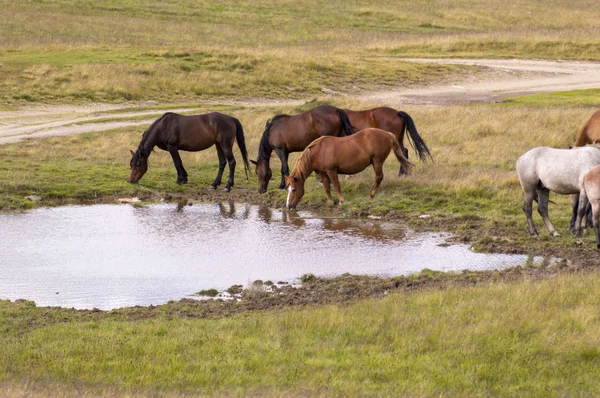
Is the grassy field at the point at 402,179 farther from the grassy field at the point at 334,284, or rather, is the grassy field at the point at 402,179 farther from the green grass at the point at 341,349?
the green grass at the point at 341,349

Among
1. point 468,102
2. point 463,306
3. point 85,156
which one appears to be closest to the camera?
point 463,306

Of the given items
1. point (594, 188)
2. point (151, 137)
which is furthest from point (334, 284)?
point (151, 137)

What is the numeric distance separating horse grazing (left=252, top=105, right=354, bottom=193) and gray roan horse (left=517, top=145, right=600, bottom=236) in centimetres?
511

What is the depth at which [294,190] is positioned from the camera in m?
17.3

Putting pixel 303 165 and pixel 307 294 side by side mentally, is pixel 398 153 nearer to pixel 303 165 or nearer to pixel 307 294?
pixel 303 165

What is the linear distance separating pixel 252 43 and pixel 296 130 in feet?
115

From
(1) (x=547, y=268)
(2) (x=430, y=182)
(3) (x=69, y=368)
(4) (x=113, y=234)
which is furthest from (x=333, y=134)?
(3) (x=69, y=368)

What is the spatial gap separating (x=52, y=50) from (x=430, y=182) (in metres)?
27.5

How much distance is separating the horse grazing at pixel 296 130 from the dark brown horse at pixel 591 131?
174 inches

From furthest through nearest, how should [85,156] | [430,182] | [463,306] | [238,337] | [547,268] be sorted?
[85,156]
[430,182]
[547,268]
[463,306]
[238,337]

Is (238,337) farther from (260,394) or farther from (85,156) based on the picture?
(85,156)

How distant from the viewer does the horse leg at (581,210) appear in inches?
547

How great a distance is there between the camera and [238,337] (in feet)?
31.1

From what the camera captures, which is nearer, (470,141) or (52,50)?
(470,141)
